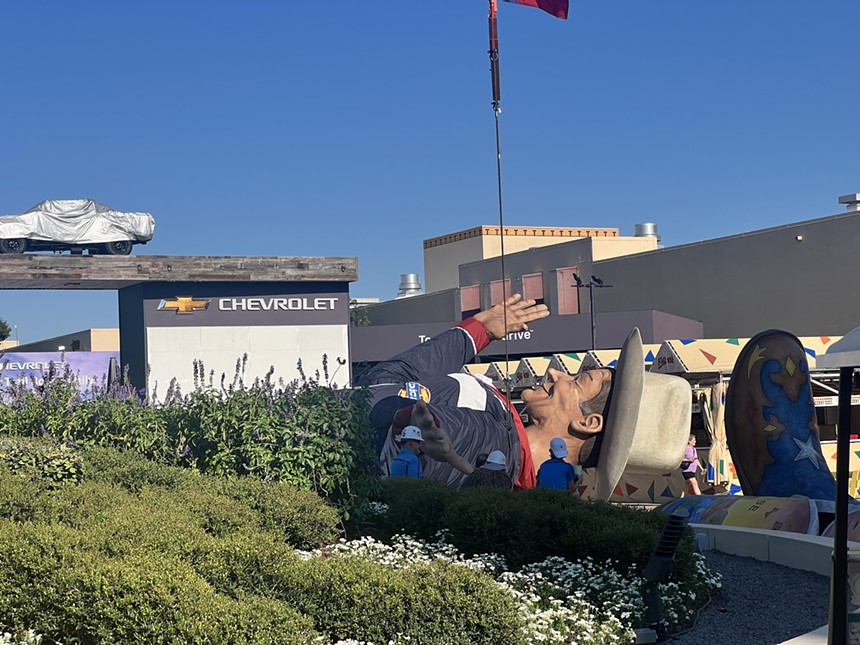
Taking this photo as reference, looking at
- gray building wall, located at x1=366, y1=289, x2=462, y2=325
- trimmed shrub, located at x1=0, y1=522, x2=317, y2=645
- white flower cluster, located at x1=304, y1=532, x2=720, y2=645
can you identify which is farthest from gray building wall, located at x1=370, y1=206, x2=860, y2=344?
trimmed shrub, located at x1=0, y1=522, x2=317, y2=645

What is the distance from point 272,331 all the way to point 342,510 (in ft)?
115

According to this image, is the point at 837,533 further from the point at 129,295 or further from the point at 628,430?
the point at 129,295

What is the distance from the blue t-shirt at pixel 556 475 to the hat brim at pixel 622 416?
178 cm

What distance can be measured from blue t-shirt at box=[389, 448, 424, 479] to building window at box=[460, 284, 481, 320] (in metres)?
48.6

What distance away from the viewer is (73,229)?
4188cm

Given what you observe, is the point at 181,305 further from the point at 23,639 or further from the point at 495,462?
the point at 23,639

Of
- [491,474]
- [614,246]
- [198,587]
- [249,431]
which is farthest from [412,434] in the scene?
[614,246]

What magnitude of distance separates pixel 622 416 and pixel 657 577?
678 centimetres

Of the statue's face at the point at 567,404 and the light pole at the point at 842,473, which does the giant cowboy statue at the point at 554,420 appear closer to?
the statue's face at the point at 567,404

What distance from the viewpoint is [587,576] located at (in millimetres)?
7871

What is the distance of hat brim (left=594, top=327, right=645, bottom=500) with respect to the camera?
1351 centimetres

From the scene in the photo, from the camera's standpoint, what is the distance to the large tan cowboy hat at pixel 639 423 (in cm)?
1363

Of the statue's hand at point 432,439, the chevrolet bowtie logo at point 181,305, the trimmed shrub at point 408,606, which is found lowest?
the trimmed shrub at point 408,606

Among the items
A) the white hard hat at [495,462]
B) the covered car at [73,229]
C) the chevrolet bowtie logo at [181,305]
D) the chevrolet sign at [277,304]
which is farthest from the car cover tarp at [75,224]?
the white hard hat at [495,462]
